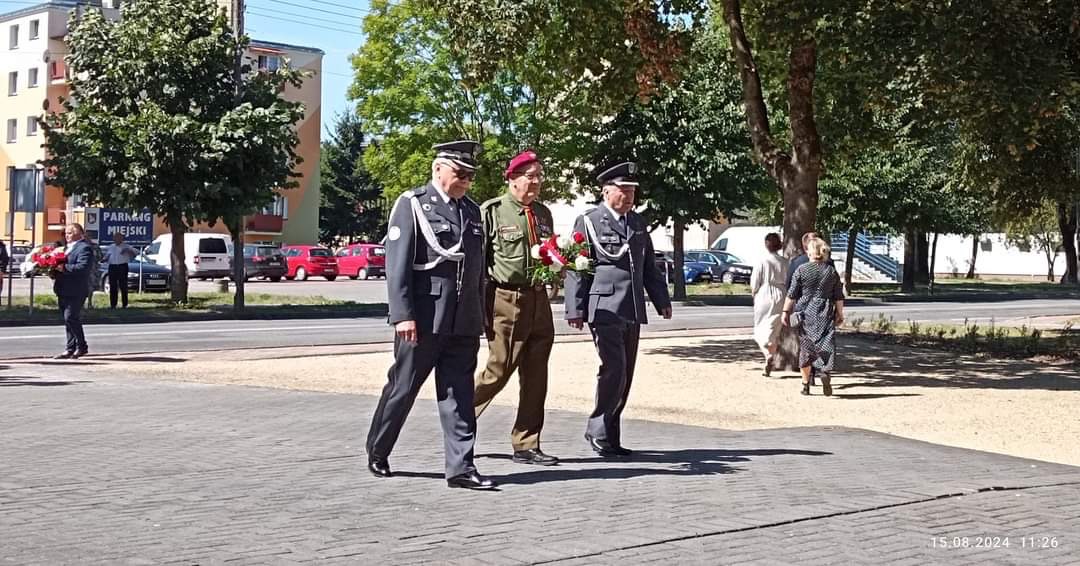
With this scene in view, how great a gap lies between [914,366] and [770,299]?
2.83m

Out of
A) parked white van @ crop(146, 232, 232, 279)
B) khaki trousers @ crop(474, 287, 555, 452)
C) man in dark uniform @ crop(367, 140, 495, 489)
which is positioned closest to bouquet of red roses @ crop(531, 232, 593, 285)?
khaki trousers @ crop(474, 287, 555, 452)

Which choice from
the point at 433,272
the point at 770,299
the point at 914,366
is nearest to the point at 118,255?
the point at 770,299

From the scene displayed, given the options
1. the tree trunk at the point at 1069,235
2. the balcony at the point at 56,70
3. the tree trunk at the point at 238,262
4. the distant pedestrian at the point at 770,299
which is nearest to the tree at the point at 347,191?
the balcony at the point at 56,70

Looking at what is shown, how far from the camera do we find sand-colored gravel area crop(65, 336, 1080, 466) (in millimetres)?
12367

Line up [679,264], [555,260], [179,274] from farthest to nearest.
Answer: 1. [679,264]
2. [179,274]
3. [555,260]

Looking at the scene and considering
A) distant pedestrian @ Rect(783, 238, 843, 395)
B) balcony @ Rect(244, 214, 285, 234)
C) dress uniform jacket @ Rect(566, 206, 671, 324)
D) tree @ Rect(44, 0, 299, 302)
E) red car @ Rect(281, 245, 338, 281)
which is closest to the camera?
dress uniform jacket @ Rect(566, 206, 671, 324)

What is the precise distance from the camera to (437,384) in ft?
27.0

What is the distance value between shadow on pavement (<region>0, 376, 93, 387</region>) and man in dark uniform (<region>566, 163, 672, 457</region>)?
7242mm

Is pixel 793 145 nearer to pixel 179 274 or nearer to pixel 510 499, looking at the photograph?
pixel 510 499

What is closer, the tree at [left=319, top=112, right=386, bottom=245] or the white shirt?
the white shirt

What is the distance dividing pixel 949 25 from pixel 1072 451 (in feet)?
19.0

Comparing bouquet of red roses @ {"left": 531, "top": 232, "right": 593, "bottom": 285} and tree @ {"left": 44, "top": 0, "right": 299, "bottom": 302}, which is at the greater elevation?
tree @ {"left": 44, "top": 0, "right": 299, "bottom": 302}

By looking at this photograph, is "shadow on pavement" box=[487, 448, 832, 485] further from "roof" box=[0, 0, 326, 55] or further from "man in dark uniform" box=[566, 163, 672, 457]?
"roof" box=[0, 0, 326, 55]

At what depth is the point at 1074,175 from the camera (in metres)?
22.8
